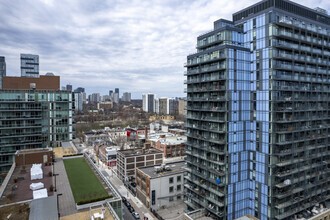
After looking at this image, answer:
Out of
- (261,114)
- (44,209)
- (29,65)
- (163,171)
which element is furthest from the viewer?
(29,65)

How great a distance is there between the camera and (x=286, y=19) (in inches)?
1993

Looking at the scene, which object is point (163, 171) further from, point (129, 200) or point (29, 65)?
point (29, 65)

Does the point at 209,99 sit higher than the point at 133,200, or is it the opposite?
the point at 209,99

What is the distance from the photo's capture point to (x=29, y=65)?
16812 cm

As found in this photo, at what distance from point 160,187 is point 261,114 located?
39.8m

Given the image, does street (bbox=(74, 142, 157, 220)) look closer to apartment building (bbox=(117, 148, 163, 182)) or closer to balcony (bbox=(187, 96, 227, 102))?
apartment building (bbox=(117, 148, 163, 182))

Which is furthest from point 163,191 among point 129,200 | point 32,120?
point 32,120

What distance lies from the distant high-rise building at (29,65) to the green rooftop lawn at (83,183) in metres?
141

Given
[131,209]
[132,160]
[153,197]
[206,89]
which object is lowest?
[131,209]

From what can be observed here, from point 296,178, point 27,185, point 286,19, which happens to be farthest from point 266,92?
point 27,185

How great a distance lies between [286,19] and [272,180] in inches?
1541

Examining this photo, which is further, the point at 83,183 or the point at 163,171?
the point at 163,171

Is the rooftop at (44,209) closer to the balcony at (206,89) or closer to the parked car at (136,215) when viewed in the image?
the parked car at (136,215)

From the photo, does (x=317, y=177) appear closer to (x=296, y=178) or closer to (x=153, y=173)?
(x=296, y=178)
